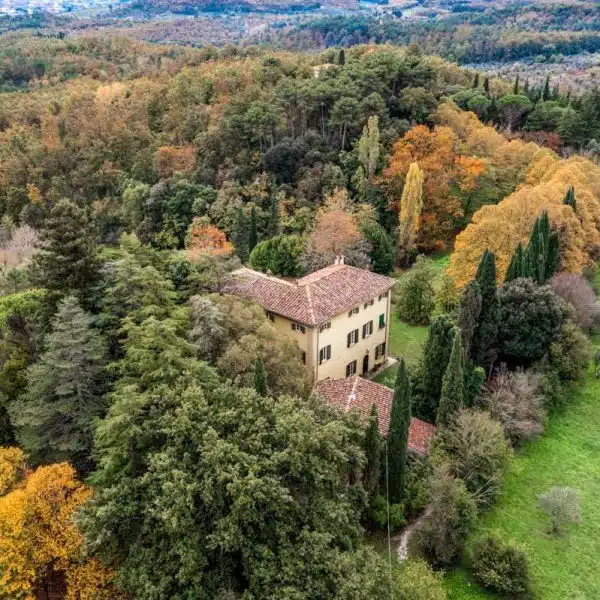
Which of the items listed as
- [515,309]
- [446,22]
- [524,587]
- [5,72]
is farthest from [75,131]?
[446,22]

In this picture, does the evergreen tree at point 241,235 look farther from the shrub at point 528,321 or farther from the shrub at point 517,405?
the shrub at point 517,405

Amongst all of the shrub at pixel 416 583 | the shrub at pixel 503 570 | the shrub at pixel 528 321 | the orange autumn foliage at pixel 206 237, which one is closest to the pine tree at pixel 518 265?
the shrub at pixel 528 321

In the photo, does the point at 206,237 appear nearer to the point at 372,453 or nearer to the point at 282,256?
the point at 282,256

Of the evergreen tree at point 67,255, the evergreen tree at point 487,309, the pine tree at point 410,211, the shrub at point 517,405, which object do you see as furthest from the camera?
the pine tree at point 410,211

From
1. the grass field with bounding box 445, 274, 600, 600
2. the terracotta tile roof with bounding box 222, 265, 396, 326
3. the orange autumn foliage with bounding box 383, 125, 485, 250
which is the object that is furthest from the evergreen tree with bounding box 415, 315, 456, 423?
the orange autumn foliage with bounding box 383, 125, 485, 250

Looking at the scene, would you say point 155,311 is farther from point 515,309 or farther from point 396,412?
point 515,309

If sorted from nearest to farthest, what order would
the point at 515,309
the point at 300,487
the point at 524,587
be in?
1. the point at 300,487
2. the point at 524,587
3. the point at 515,309
